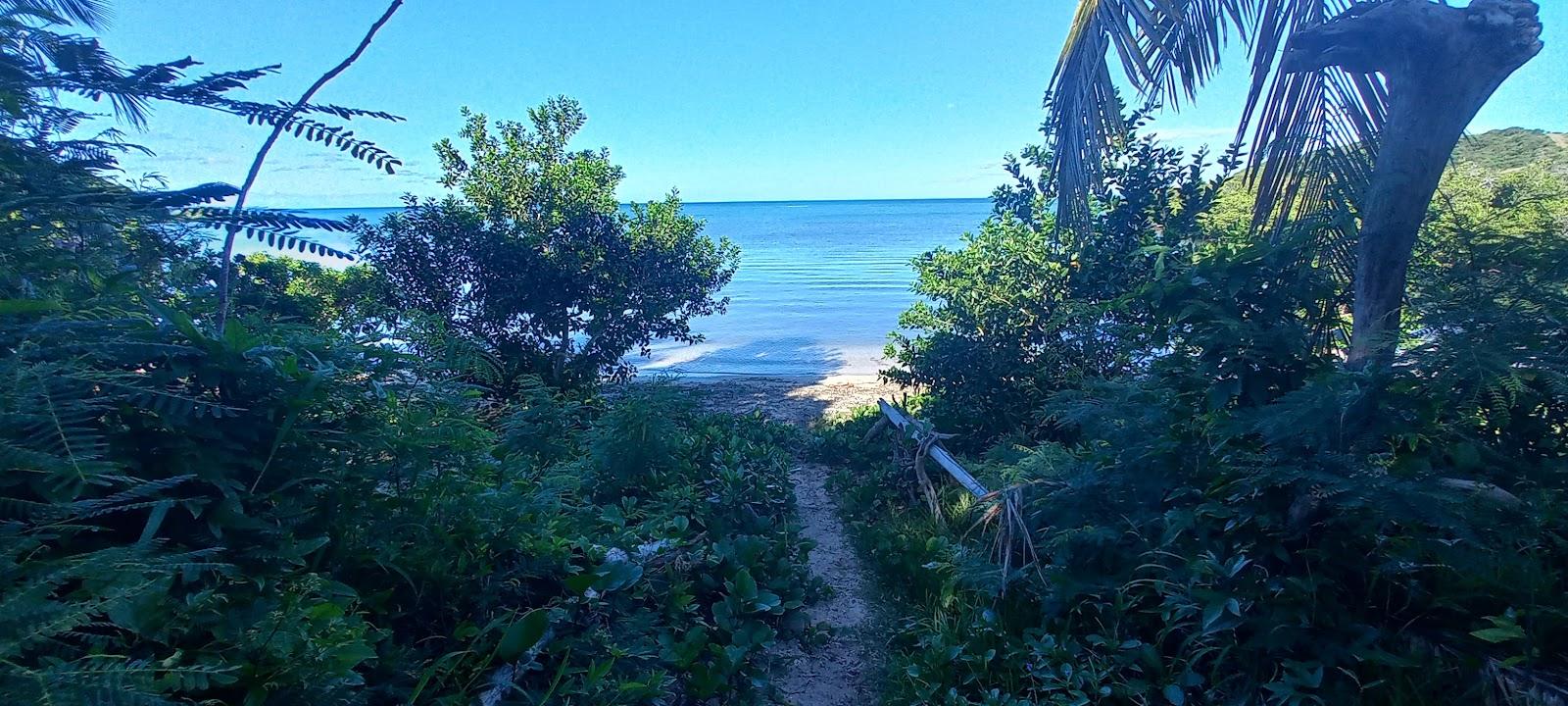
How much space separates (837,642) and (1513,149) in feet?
16.2

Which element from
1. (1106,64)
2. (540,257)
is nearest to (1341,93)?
(1106,64)

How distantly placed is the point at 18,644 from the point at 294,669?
1.54ft

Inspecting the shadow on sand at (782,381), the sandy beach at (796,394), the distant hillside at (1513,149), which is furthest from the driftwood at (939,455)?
the distant hillside at (1513,149)

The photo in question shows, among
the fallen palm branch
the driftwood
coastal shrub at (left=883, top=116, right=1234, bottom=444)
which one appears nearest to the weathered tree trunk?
the fallen palm branch

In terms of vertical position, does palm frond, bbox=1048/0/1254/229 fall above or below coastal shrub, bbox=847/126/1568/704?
above

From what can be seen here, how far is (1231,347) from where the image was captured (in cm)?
301

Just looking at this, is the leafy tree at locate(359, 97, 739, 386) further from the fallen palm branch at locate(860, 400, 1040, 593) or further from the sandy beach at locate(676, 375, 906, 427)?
the fallen palm branch at locate(860, 400, 1040, 593)

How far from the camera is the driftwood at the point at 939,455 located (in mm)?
5281

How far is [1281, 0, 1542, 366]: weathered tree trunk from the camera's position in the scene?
9.12 feet

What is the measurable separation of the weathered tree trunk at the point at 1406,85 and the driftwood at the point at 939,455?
2.27m

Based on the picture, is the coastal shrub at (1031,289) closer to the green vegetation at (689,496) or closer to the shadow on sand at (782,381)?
the green vegetation at (689,496)

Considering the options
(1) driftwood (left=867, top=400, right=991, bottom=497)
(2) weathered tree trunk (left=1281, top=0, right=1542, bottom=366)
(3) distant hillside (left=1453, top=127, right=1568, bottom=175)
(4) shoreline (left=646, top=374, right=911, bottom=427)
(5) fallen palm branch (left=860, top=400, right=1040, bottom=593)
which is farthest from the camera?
(4) shoreline (left=646, top=374, right=911, bottom=427)

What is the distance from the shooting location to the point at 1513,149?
408 cm

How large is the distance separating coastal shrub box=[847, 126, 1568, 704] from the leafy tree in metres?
6.30
